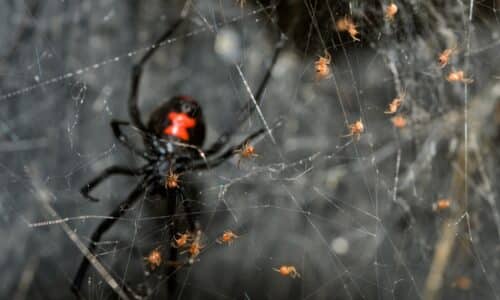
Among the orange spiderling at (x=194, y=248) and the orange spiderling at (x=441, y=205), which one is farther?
the orange spiderling at (x=441, y=205)

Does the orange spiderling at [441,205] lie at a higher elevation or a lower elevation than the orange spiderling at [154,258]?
lower

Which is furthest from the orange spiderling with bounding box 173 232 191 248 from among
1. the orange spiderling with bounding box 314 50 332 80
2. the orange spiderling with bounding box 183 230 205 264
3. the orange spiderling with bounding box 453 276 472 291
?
the orange spiderling with bounding box 453 276 472 291

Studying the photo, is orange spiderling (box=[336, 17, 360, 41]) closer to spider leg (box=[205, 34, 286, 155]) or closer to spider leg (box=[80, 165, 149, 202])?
spider leg (box=[205, 34, 286, 155])

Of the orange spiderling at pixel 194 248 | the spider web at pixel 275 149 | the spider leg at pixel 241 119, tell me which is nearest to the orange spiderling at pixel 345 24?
the spider web at pixel 275 149

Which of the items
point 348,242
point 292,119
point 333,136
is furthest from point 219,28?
point 348,242

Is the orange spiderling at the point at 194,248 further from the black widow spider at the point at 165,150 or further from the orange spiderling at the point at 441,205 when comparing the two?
the orange spiderling at the point at 441,205

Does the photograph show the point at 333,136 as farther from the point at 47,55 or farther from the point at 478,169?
→ the point at 47,55

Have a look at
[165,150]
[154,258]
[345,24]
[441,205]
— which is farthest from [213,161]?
[441,205]
